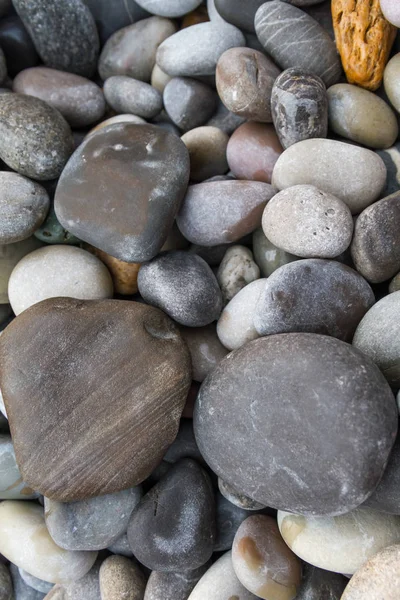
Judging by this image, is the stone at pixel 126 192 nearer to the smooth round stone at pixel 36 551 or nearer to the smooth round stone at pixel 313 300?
the smooth round stone at pixel 313 300

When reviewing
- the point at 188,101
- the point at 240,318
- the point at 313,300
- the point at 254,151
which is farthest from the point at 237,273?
the point at 188,101

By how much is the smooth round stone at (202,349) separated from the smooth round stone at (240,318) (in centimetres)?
3

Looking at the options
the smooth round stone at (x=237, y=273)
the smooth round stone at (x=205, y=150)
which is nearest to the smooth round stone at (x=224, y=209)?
the smooth round stone at (x=237, y=273)

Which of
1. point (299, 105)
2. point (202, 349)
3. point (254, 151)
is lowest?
point (202, 349)

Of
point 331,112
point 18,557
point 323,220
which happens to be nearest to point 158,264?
point 323,220

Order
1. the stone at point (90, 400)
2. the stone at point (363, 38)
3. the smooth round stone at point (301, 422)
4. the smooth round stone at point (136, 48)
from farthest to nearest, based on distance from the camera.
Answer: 1. the smooth round stone at point (136, 48)
2. the stone at point (363, 38)
3. the stone at point (90, 400)
4. the smooth round stone at point (301, 422)

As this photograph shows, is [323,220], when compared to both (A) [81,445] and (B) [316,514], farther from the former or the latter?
(A) [81,445]

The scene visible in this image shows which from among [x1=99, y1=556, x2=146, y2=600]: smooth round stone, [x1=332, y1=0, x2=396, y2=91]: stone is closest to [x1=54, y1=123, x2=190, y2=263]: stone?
[x1=332, y1=0, x2=396, y2=91]: stone

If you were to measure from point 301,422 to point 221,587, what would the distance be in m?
0.53

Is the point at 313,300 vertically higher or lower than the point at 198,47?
lower

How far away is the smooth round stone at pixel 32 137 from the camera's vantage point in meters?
1.41

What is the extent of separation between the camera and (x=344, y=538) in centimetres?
114

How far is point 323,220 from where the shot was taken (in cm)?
124

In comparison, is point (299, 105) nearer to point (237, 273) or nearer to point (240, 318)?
point (237, 273)
